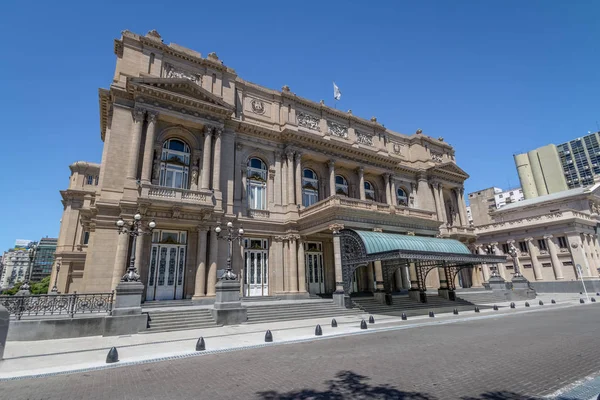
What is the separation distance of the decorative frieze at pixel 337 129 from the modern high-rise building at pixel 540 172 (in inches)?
2679

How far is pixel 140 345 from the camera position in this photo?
37.0ft

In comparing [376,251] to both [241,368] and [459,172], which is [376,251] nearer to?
[241,368]

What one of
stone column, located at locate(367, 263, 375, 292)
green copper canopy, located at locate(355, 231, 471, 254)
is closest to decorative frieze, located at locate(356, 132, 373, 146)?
stone column, located at locate(367, 263, 375, 292)

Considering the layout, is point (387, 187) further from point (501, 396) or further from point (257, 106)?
point (501, 396)

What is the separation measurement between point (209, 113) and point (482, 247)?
4533 cm

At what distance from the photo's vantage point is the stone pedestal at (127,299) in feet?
45.0

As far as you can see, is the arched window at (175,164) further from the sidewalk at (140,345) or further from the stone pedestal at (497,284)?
the stone pedestal at (497,284)

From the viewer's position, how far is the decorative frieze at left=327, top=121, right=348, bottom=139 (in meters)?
31.7

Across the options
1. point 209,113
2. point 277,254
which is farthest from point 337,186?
point 209,113

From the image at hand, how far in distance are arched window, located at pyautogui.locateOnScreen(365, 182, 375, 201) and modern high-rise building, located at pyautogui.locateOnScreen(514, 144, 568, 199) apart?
64814mm

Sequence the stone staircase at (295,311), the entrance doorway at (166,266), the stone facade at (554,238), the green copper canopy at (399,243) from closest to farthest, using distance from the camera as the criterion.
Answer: the stone staircase at (295,311)
the entrance doorway at (166,266)
the green copper canopy at (399,243)
the stone facade at (554,238)

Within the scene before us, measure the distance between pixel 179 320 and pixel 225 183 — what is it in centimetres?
1138

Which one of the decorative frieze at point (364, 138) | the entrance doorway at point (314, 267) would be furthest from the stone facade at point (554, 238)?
the entrance doorway at point (314, 267)

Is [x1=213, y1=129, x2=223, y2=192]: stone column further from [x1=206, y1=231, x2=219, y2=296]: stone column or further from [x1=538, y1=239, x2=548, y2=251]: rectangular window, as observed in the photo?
[x1=538, y1=239, x2=548, y2=251]: rectangular window
